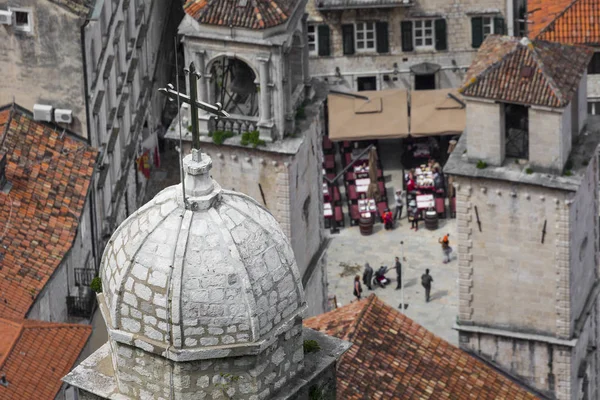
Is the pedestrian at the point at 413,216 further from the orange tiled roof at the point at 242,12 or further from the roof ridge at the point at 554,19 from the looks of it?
the orange tiled roof at the point at 242,12

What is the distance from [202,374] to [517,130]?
3385cm

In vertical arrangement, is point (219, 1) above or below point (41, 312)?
above

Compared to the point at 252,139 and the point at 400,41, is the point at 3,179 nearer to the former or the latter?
the point at 252,139

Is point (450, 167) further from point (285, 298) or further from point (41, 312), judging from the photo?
point (285, 298)

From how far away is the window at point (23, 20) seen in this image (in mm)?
74494

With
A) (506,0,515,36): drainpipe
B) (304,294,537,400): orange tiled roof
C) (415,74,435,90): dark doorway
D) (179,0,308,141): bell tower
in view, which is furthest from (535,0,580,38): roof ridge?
(304,294,537,400): orange tiled roof

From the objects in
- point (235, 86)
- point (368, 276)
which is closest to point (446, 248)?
point (368, 276)

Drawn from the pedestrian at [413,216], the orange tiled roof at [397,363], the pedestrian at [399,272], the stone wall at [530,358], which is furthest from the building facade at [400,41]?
the orange tiled roof at [397,363]

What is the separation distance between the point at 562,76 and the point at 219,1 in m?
12.0

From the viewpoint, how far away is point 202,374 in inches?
1416

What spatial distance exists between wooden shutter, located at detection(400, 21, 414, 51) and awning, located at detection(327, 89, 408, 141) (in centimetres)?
585

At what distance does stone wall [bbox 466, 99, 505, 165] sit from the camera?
67.0 meters

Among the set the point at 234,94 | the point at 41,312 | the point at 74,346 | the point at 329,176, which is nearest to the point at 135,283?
the point at 74,346

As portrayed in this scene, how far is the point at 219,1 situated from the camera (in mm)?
70562
